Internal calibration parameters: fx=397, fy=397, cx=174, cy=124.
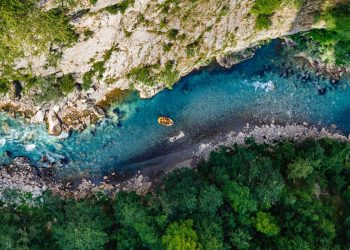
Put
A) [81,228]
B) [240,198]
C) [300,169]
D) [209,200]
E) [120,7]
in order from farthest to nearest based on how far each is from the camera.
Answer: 1. [300,169]
2. [81,228]
3. [209,200]
4. [240,198]
5. [120,7]

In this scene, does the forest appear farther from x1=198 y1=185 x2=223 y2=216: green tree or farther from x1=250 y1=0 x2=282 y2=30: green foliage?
x1=250 y1=0 x2=282 y2=30: green foliage

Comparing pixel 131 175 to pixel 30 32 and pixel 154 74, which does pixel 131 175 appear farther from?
pixel 30 32

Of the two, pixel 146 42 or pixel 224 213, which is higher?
pixel 146 42

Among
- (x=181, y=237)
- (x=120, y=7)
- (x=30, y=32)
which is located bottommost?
(x=181, y=237)

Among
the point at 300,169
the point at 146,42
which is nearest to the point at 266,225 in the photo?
the point at 300,169

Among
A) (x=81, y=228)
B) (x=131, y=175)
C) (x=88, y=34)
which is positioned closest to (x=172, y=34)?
(x=88, y=34)

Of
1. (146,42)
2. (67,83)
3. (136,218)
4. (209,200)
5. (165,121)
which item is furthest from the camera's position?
(165,121)

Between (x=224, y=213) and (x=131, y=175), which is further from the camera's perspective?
(x=131, y=175)

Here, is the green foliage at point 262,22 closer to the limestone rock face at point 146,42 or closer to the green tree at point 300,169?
the limestone rock face at point 146,42
